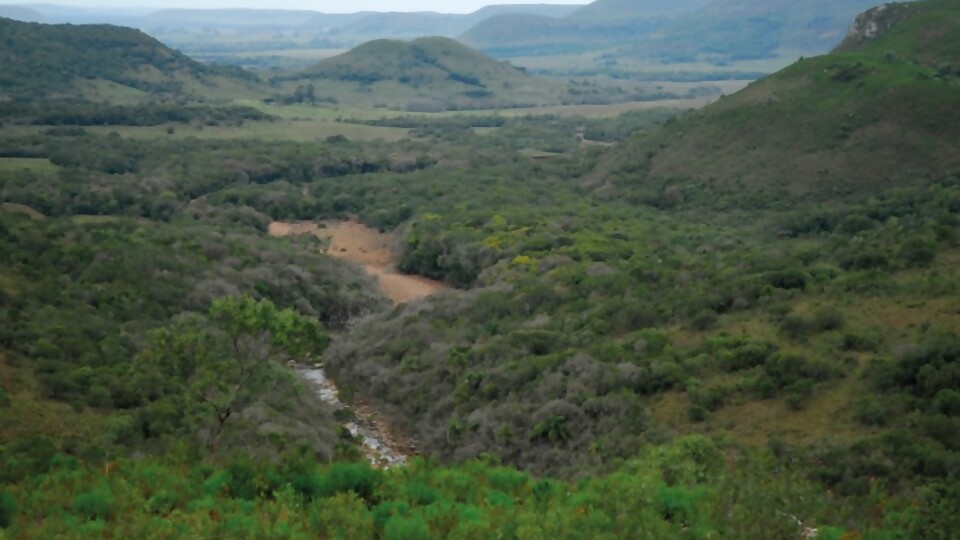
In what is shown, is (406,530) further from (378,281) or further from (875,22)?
(875,22)

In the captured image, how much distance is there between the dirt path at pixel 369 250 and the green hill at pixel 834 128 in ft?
61.9

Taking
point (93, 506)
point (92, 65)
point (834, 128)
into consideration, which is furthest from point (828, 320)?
point (92, 65)

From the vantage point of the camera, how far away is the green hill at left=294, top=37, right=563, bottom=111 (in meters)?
170

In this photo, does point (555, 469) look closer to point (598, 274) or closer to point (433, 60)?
point (598, 274)

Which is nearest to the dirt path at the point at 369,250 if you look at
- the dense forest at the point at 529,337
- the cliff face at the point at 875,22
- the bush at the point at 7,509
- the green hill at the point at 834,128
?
the dense forest at the point at 529,337

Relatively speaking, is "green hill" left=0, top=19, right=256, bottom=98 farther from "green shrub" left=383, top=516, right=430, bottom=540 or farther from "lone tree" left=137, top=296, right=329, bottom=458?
"green shrub" left=383, top=516, right=430, bottom=540

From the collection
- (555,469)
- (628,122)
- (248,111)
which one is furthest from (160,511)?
(628,122)

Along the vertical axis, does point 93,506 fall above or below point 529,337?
above

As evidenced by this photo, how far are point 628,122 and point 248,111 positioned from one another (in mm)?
47368

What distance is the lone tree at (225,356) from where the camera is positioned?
25.5 m

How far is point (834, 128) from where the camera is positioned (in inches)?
2621

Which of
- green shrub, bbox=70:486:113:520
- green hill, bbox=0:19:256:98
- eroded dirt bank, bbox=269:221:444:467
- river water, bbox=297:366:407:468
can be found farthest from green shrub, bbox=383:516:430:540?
green hill, bbox=0:19:256:98

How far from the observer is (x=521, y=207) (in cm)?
6738

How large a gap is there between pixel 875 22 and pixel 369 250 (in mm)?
45926
